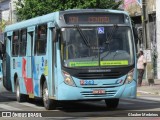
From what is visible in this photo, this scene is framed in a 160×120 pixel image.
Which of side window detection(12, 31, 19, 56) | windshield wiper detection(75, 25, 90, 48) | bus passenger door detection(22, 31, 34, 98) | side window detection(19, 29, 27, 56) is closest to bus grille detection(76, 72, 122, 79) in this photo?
windshield wiper detection(75, 25, 90, 48)

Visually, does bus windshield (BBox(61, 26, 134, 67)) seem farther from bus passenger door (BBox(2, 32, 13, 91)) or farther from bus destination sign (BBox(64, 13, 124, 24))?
bus passenger door (BBox(2, 32, 13, 91))

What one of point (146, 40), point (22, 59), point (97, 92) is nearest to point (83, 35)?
point (97, 92)

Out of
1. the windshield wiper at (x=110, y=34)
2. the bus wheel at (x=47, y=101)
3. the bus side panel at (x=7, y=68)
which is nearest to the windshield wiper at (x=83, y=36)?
the windshield wiper at (x=110, y=34)

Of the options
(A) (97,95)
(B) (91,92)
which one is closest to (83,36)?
(B) (91,92)

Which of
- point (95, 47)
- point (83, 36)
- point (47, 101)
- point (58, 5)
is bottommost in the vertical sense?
point (47, 101)

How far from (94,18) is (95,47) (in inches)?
37.8

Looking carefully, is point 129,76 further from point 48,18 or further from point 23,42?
point 23,42

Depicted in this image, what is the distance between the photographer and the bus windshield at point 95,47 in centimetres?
1602

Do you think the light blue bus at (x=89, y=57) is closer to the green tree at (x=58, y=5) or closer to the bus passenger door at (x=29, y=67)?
the bus passenger door at (x=29, y=67)

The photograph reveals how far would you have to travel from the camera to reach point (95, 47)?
634 inches

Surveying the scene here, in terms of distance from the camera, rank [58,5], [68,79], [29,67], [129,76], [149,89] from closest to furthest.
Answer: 1. [68,79]
2. [129,76]
3. [29,67]
4. [149,89]
5. [58,5]

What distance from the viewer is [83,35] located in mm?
16172

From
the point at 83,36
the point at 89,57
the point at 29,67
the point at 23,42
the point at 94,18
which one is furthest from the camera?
the point at 23,42

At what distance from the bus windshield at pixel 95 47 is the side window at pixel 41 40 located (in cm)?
167
